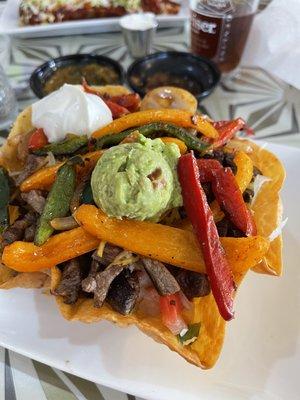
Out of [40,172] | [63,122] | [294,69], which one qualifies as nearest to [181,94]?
[63,122]

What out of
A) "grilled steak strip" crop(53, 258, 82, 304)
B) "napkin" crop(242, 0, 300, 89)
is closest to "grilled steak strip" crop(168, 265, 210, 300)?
"grilled steak strip" crop(53, 258, 82, 304)

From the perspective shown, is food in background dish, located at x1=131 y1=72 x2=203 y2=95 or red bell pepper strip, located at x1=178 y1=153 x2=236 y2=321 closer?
red bell pepper strip, located at x1=178 y1=153 x2=236 y2=321

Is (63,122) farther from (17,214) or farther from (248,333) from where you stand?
(248,333)

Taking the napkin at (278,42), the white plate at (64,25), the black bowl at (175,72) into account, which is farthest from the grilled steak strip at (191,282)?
the white plate at (64,25)

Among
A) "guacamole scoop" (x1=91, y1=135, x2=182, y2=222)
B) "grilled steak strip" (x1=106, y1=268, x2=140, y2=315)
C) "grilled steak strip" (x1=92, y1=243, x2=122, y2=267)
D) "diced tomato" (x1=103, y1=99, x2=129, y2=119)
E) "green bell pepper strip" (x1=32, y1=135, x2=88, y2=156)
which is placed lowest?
"grilled steak strip" (x1=106, y1=268, x2=140, y2=315)

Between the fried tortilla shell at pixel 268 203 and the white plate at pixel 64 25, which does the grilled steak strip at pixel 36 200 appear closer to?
the fried tortilla shell at pixel 268 203

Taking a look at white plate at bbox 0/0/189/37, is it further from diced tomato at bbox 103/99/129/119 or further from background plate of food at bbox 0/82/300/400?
background plate of food at bbox 0/82/300/400

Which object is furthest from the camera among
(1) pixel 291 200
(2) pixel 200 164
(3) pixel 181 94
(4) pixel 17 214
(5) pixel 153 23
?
(5) pixel 153 23
